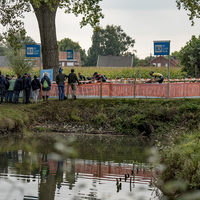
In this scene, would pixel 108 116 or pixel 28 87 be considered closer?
pixel 108 116

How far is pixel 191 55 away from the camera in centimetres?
3906

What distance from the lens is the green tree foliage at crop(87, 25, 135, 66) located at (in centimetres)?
12262

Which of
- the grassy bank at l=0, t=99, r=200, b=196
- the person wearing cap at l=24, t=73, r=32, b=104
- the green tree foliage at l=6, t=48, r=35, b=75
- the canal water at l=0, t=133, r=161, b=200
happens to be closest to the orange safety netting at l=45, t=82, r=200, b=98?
the grassy bank at l=0, t=99, r=200, b=196

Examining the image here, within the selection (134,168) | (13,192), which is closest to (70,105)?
(134,168)

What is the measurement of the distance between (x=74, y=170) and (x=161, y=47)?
1308 centimetres

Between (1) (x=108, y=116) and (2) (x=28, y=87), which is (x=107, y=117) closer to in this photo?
(1) (x=108, y=116)

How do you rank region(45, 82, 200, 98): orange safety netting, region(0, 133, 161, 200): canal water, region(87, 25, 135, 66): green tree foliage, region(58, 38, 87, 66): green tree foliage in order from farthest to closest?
region(58, 38, 87, 66): green tree foliage < region(87, 25, 135, 66): green tree foliage < region(45, 82, 200, 98): orange safety netting < region(0, 133, 161, 200): canal water

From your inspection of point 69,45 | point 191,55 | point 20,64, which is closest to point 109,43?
point 69,45

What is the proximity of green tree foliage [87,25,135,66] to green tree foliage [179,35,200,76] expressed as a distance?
81.8 metres

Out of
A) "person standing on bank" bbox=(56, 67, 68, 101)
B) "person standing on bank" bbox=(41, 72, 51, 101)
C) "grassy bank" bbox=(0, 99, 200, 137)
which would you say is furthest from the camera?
"person standing on bank" bbox=(41, 72, 51, 101)

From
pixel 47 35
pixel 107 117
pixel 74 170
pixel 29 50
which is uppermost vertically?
pixel 47 35

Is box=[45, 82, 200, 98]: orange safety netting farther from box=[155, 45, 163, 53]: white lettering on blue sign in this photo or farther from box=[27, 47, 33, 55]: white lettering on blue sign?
box=[27, 47, 33, 55]: white lettering on blue sign

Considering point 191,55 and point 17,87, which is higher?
point 191,55

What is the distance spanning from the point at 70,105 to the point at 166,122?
17.1ft
